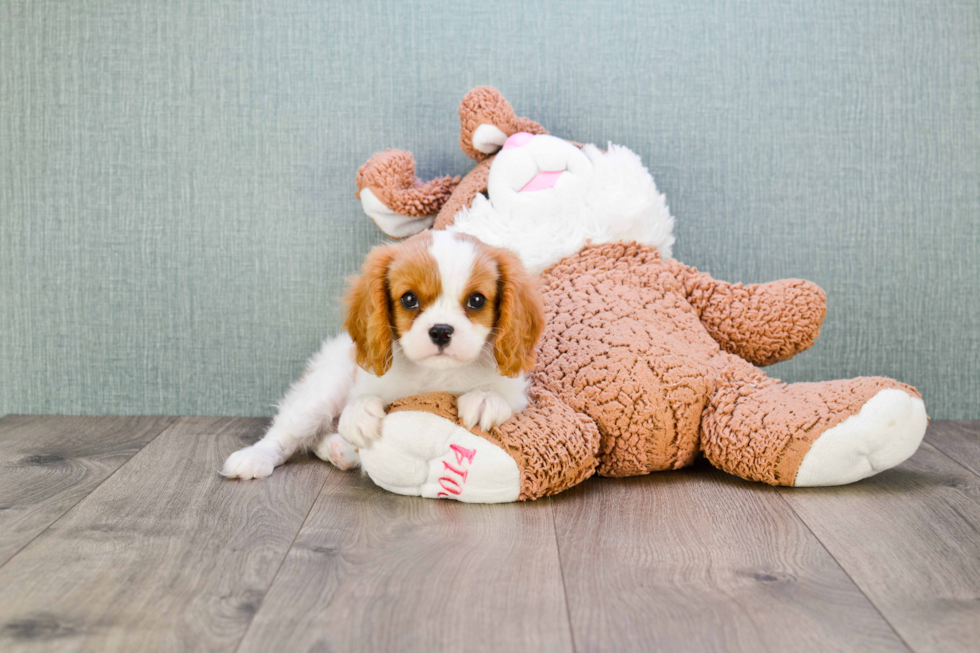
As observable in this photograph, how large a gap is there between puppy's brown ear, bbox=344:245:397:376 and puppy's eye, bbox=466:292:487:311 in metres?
0.14

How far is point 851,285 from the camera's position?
1.95 metres

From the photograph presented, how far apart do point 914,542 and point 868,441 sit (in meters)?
0.21

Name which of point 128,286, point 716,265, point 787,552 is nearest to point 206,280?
point 128,286

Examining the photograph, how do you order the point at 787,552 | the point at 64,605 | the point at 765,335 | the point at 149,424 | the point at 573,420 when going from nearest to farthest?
the point at 64,605, the point at 787,552, the point at 573,420, the point at 765,335, the point at 149,424

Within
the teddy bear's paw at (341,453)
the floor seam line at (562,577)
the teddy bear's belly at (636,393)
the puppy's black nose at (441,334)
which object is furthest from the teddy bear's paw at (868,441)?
the teddy bear's paw at (341,453)

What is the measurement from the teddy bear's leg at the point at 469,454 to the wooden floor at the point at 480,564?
0.04m

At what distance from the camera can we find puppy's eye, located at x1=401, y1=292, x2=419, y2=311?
124cm

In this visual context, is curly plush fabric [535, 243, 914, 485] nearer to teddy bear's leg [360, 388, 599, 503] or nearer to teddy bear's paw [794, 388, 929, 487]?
teddy bear's paw [794, 388, 929, 487]

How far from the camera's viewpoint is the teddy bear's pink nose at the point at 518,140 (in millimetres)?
1684

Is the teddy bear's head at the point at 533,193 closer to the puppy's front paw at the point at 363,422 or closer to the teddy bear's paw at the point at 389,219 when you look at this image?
the teddy bear's paw at the point at 389,219

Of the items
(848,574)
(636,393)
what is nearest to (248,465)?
(636,393)

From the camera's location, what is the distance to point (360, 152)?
75.1 inches

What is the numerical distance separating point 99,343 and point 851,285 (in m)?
1.94

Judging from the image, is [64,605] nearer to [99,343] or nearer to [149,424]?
[149,424]
